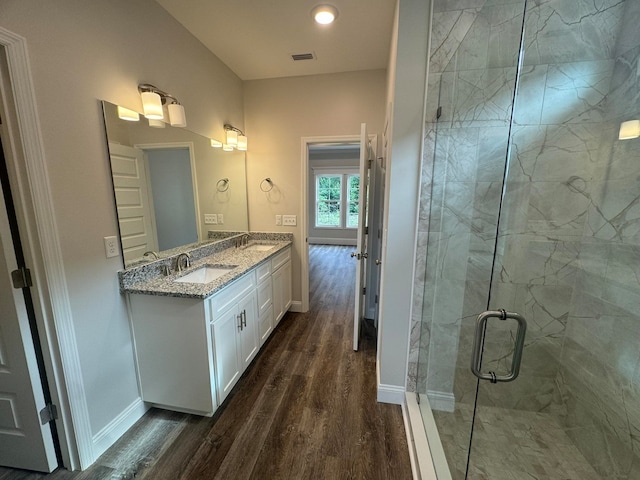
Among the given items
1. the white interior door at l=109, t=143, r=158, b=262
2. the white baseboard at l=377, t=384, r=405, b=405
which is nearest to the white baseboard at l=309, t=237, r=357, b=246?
the white baseboard at l=377, t=384, r=405, b=405

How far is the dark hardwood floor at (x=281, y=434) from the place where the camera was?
4.64 ft

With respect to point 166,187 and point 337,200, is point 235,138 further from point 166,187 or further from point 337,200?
point 337,200

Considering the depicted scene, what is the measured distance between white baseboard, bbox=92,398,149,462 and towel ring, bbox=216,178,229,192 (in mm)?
1891

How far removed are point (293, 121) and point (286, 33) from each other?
925mm

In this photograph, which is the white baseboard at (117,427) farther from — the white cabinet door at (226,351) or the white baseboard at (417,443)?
the white baseboard at (417,443)

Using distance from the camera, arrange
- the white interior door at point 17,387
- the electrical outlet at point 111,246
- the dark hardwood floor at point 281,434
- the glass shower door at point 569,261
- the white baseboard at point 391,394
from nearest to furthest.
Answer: the white interior door at point 17,387 → the glass shower door at point 569,261 → the dark hardwood floor at point 281,434 → the electrical outlet at point 111,246 → the white baseboard at point 391,394

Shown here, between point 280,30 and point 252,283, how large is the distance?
7.05 feet

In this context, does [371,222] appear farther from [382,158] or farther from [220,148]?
[220,148]

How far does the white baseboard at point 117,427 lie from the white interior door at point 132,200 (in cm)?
99

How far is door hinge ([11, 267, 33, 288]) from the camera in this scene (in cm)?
121

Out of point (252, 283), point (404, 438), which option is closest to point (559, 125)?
point (404, 438)

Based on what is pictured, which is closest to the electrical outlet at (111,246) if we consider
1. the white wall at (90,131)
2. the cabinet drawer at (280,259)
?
the white wall at (90,131)

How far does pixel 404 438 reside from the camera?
1618 mm

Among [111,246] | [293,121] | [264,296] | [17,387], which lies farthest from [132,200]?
[293,121]
